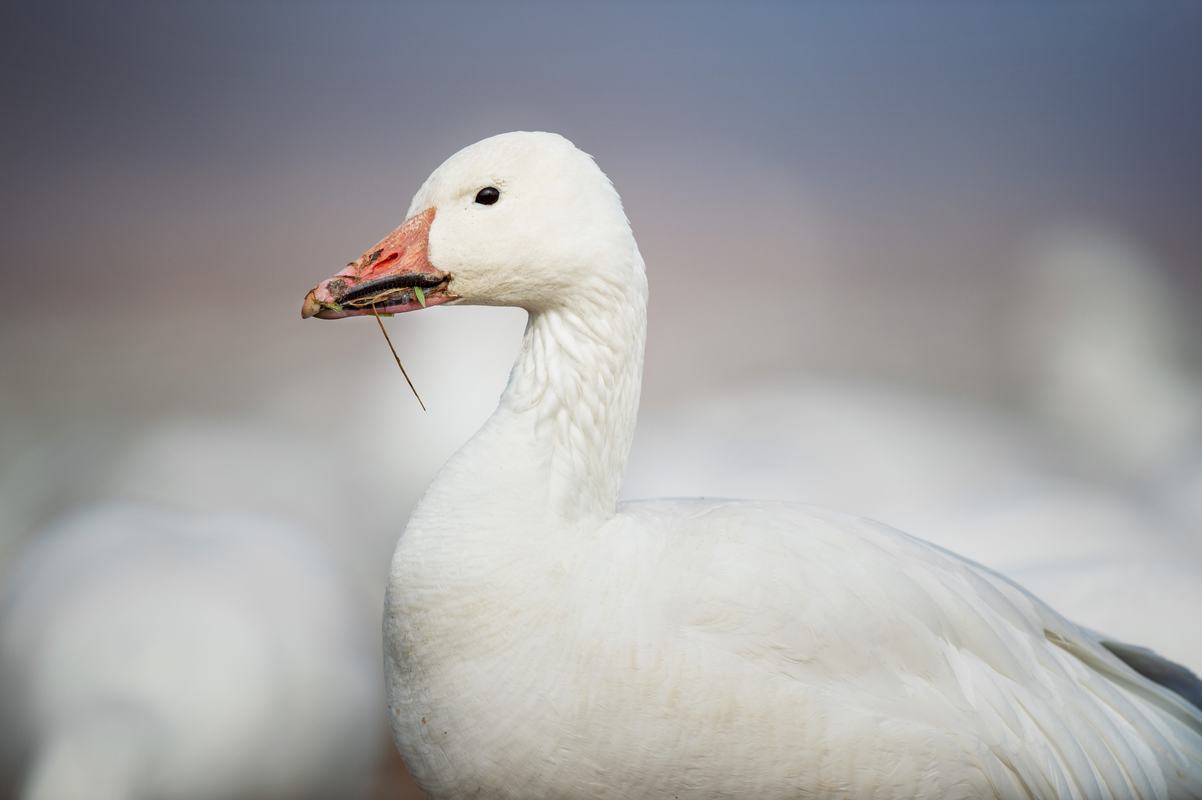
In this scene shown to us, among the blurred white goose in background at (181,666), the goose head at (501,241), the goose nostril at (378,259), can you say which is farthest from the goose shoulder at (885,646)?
the blurred white goose in background at (181,666)

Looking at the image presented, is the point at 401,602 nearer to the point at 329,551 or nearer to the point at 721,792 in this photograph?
the point at 721,792

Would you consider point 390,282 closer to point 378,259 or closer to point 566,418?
point 378,259

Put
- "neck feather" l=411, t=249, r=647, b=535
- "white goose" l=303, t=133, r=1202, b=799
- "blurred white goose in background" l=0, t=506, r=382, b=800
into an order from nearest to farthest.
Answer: "white goose" l=303, t=133, r=1202, b=799
"neck feather" l=411, t=249, r=647, b=535
"blurred white goose in background" l=0, t=506, r=382, b=800

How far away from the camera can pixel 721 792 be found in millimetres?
1056

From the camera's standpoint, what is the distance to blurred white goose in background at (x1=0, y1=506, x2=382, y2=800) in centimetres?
179

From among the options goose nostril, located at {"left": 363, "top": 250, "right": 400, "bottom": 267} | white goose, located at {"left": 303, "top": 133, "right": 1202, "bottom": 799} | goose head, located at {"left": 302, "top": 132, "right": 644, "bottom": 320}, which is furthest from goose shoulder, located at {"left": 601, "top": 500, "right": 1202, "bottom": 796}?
goose nostril, located at {"left": 363, "top": 250, "right": 400, "bottom": 267}

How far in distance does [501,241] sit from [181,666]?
4.34ft

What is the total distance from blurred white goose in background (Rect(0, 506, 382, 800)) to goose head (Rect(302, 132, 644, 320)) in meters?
1.14

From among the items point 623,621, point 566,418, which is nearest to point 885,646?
point 623,621

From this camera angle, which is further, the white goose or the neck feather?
the neck feather

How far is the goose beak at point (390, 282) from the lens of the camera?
1.16 m

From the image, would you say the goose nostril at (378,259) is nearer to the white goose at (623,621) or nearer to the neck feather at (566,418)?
the white goose at (623,621)

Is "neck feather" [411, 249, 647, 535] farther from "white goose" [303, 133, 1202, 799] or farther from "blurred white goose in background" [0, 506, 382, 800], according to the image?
"blurred white goose in background" [0, 506, 382, 800]

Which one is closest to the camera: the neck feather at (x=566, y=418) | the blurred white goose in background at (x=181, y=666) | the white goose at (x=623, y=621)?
the white goose at (x=623, y=621)
